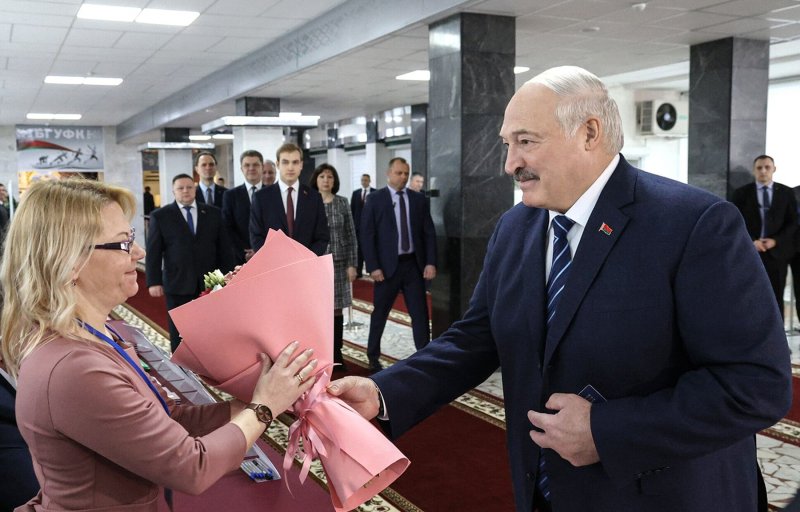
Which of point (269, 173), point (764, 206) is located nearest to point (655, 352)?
point (764, 206)

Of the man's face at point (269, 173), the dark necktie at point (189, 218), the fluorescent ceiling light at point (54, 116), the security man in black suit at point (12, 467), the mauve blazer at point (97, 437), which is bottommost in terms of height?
the security man in black suit at point (12, 467)

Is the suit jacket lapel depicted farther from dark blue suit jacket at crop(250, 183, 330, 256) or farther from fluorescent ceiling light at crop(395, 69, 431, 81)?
fluorescent ceiling light at crop(395, 69, 431, 81)

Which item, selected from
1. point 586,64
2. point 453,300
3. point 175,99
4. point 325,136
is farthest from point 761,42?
point 325,136

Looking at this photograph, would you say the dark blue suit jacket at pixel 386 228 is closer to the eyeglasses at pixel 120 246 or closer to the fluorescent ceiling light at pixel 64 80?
the eyeglasses at pixel 120 246

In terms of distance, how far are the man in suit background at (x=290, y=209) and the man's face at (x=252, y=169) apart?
4.91 feet

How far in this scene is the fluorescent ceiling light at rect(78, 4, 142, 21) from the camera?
24.1 ft

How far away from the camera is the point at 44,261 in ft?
4.95

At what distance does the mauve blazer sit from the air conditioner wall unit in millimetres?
14018

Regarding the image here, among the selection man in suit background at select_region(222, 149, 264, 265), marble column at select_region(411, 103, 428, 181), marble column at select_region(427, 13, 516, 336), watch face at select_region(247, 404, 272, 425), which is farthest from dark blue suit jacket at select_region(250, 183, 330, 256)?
marble column at select_region(411, 103, 428, 181)

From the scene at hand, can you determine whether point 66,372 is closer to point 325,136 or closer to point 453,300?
point 453,300

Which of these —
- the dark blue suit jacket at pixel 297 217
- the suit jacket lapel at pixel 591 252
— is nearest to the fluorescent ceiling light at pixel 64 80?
the dark blue suit jacket at pixel 297 217

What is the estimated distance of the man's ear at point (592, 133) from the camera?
4.91 ft

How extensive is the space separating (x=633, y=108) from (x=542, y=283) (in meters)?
13.7

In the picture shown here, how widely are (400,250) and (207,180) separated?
288cm
